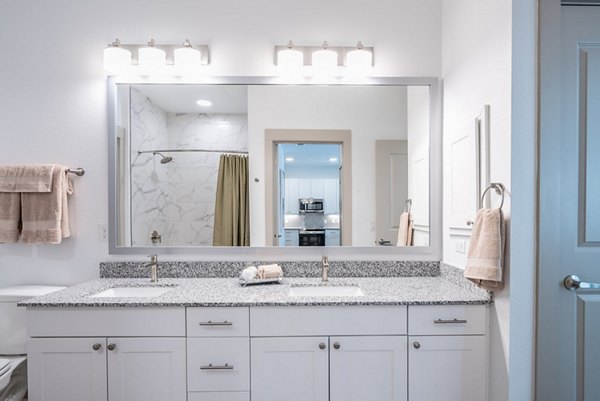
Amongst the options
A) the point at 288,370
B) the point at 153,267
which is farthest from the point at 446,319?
the point at 153,267

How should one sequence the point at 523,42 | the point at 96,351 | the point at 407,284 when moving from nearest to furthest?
the point at 523,42 < the point at 96,351 < the point at 407,284

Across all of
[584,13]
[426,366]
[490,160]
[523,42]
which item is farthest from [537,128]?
[426,366]

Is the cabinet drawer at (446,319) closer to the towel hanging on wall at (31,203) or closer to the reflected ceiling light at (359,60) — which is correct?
the reflected ceiling light at (359,60)

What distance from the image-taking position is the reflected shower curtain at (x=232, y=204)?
1915mm

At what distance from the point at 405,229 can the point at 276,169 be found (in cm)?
91

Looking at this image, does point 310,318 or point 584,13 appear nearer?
point 584,13

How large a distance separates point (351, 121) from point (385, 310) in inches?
45.5

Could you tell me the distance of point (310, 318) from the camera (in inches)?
56.0

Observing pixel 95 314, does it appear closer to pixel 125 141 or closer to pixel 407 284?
pixel 125 141

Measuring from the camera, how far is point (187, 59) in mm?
1816

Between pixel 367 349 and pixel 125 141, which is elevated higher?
pixel 125 141

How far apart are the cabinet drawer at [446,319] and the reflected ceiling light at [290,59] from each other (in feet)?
4.97

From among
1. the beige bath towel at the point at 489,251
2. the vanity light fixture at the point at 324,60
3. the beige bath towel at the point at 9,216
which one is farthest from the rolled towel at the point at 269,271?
the beige bath towel at the point at 9,216

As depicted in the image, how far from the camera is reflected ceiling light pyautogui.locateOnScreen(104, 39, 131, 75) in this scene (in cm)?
180
